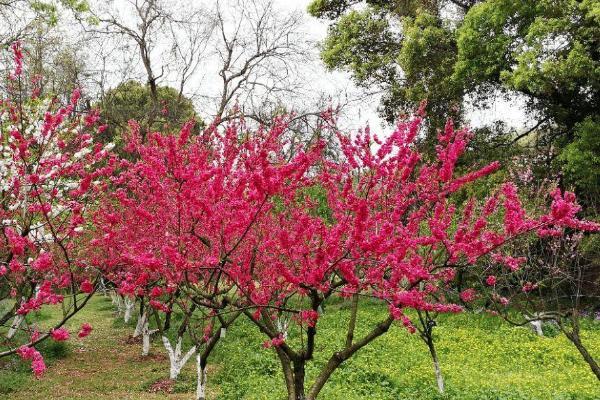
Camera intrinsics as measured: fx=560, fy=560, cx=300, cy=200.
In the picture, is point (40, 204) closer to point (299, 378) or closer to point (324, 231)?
point (324, 231)

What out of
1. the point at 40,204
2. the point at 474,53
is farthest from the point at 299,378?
the point at 474,53

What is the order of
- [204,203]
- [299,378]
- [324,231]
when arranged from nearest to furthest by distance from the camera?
1. [204,203]
2. [324,231]
3. [299,378]

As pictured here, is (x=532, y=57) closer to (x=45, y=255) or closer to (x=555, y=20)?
(x=555, y=20)

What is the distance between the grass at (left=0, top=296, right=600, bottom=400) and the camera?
9148mm

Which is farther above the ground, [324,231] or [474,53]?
[474,53]

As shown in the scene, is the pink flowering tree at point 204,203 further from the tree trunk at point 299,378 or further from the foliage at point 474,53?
the foliage at point 474,53

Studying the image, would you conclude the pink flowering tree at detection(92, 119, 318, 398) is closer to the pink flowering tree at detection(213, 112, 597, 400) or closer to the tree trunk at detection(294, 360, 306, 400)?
the pink flowering tree at detection(213, 112, 597, 400)

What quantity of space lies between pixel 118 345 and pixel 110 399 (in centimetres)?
605

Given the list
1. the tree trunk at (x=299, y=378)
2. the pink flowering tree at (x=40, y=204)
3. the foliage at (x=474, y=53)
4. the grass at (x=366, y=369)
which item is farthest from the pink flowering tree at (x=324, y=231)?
the foliage at (x=474, y=53)

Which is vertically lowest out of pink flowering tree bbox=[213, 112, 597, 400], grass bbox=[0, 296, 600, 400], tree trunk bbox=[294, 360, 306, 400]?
grass bbox=[0, 296, 600, 400]

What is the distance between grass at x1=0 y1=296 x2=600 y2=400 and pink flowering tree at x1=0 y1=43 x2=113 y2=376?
202 cm

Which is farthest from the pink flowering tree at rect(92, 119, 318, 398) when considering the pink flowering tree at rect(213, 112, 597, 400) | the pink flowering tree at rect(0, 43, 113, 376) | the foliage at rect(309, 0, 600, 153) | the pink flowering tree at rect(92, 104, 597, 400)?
the foliage at rect(309, 0, 600, 153)

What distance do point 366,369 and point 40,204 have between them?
24.0 ft

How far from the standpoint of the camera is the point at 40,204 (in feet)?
14.9
